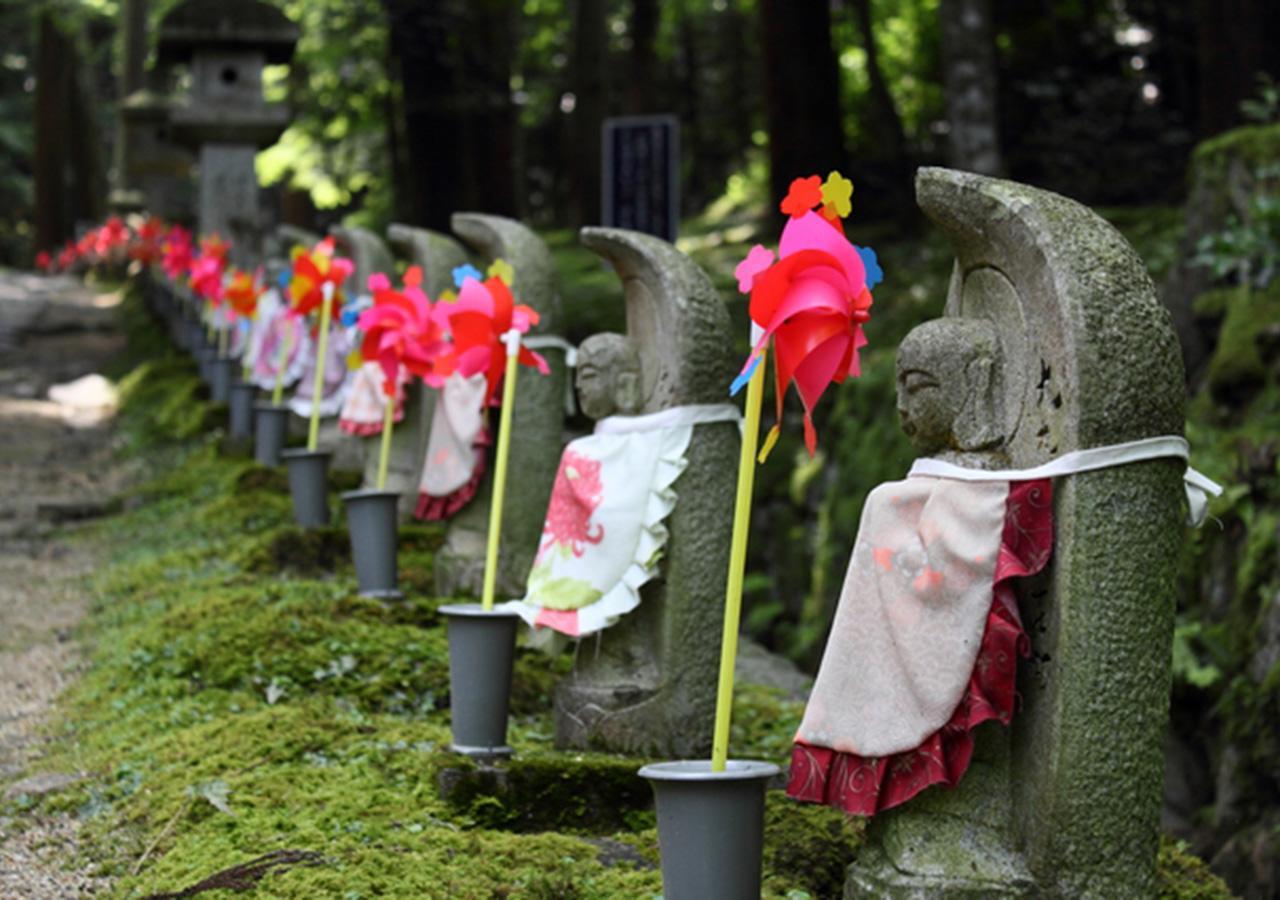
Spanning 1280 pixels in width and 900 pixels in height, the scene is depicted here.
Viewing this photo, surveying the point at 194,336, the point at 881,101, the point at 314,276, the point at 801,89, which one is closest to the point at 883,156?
the point at 881,101

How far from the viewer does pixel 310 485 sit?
8.03 m

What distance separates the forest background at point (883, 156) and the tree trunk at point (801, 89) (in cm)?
2

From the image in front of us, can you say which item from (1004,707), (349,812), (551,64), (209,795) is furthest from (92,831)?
(551,64)

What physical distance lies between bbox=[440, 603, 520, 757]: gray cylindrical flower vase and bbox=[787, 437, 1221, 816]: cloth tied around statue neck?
1.38m

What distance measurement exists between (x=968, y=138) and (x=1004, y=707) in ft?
23.6

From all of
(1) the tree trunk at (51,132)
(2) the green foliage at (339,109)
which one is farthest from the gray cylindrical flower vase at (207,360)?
(1) the tree trunk at (51,132)

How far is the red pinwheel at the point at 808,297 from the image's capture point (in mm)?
3766

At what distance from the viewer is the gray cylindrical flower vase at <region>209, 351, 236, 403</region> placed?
12.2 metres

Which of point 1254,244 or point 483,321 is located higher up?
point 1254,244

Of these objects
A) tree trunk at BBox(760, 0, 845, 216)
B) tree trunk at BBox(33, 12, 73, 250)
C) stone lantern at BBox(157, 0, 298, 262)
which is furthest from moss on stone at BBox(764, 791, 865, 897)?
tree trunk at BBox(33, 12, 73, 250)

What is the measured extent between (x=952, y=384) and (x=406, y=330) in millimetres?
3706

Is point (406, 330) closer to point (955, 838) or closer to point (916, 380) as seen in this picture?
point (916, 380)

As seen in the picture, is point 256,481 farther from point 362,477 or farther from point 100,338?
point 100,338

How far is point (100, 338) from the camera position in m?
19.5
